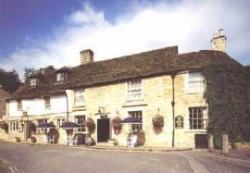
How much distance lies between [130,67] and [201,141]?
25.0ft

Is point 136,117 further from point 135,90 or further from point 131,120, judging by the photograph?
point 135,90

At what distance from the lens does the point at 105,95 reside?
24.4 m

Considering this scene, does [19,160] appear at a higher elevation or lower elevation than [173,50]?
lower

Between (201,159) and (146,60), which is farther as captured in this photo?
(146,60)

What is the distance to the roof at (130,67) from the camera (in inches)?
841

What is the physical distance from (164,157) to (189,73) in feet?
22.6

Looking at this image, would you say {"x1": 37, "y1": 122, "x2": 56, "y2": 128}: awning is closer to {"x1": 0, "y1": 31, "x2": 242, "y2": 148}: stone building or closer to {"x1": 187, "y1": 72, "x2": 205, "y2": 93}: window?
{"x1": 0, "y1": 31, "x2": 242, "y2": 148}: stone building

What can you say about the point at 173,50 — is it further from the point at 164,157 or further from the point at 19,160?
the point at 19,160

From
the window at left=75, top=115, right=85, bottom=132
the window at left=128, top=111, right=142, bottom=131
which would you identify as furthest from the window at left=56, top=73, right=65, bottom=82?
the window at left=128, top=111, right=142, bottom=131

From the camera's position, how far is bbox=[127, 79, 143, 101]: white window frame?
74.9ft

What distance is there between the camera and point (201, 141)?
782 inches

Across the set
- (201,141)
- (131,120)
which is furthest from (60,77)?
(201,141)

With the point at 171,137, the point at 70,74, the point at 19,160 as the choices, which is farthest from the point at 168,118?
the point at 70,74

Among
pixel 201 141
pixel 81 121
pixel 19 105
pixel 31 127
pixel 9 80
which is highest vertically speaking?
pixel 9 80
